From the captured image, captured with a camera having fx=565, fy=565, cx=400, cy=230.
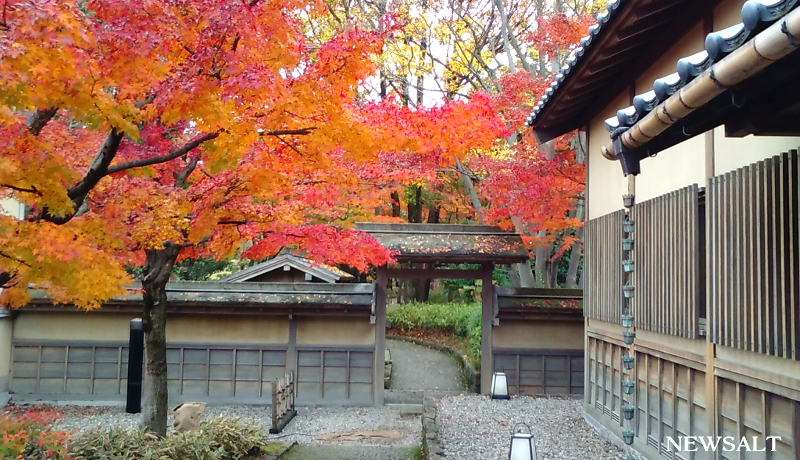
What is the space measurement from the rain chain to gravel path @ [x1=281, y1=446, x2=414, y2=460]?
3.93 meters

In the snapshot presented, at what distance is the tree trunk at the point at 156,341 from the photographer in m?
9.31

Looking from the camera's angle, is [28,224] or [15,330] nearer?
[28,224]

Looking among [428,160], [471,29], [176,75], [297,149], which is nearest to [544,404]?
[428,160]

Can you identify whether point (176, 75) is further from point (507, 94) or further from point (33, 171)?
point (507, 94)

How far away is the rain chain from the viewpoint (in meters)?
6.68

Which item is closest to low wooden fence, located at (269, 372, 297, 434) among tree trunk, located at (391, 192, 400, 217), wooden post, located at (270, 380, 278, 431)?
wooden post, located at (270, 380, 278, 431)

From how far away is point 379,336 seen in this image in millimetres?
13477

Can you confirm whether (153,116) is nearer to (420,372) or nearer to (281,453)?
(281,453)

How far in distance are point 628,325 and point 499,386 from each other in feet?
19.4

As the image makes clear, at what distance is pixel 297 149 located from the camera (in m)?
6.87

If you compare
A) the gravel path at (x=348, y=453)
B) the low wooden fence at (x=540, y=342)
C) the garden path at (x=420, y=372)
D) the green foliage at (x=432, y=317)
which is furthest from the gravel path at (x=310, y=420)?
the green foliage at (x=432, y=317)

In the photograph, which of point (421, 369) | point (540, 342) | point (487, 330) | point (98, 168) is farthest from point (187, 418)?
point (421, 369)

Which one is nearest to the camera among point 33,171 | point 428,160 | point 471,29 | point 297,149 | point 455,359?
point 33,171

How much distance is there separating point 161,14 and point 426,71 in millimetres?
12228
